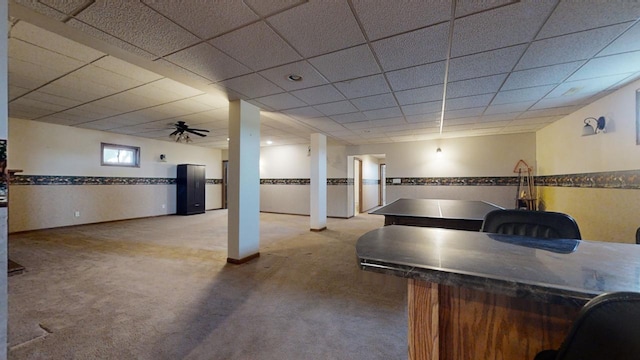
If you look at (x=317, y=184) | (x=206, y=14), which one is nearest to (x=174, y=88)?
(x=206, y=14)

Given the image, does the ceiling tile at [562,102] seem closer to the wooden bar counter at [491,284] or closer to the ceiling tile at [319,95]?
the ceiling tile at [319,95]

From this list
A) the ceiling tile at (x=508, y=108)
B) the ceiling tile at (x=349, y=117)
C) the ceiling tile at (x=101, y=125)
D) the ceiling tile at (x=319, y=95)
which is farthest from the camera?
the ceiling tile at (x=101, y=125)

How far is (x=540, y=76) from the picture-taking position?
9.08ft

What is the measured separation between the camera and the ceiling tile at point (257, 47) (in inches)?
76.7

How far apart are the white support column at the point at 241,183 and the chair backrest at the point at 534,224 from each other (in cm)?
294

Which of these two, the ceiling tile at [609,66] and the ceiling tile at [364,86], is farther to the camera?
the ceiling tile at [364,86]

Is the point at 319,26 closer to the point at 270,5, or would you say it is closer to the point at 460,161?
the point at 270,5

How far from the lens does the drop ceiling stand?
1.72 metres

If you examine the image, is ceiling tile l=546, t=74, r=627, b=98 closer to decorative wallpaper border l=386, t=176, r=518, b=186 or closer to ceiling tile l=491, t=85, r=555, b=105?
ceiling tile l=491, t=85, r=555, b=105

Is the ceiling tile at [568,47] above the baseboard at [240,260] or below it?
above

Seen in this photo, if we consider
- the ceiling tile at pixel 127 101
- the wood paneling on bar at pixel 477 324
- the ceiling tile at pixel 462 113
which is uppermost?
the ceiling tile at pixel 127 101

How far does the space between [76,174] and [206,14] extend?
6581mm

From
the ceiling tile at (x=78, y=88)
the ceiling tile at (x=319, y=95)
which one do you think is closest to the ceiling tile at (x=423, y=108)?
the ceiling tile at (x=319, y=95)

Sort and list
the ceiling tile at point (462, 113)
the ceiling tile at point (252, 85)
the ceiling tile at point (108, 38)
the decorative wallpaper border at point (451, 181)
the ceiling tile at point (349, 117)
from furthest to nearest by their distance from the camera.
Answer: the ceiling tile at point (349, 117)
the ceiling tile at point (462, 113)
the decorative wallpaper border at point (451, 181)
the ceiling tile at point (252, 85)
the ceiling tile at point (108, 38)
